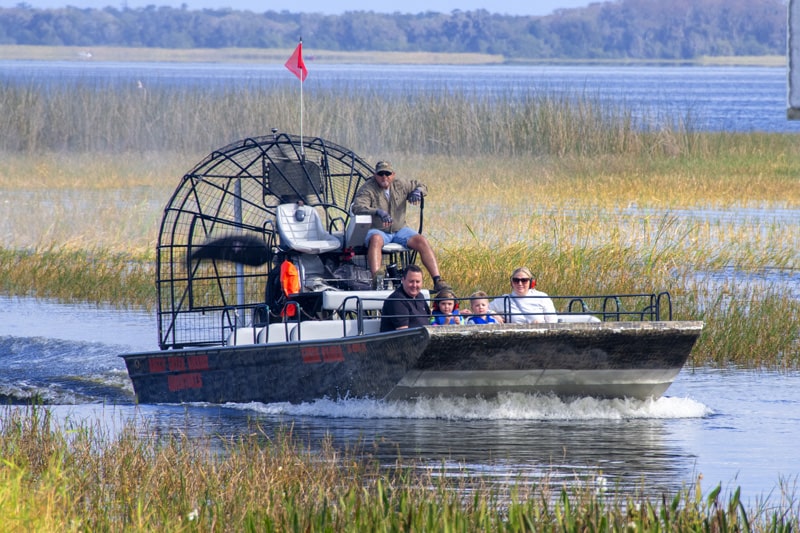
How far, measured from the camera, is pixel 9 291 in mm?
20688

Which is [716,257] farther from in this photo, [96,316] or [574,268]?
[96,316]

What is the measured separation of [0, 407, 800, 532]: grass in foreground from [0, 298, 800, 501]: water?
0.88 metres

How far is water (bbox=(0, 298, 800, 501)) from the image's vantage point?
33.3ft

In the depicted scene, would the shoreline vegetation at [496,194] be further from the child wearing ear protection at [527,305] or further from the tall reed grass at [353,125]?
the child wearing ear protection at [527,305]

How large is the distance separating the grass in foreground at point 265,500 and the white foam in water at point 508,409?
276 cm

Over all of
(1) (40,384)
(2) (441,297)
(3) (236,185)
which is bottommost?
(1) (40,384)

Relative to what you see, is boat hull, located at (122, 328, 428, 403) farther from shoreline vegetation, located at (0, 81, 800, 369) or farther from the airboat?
shoreline vegetation, located at (0, 81, 800, 369)

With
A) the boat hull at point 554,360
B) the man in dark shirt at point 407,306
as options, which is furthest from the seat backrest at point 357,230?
the boat hull at point 554,360

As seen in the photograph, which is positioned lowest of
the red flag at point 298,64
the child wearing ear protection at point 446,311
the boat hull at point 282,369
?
the boat hull at point 282,369

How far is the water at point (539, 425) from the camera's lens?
10.1 metres

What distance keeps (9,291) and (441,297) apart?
10.2m

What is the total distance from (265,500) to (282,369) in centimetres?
479

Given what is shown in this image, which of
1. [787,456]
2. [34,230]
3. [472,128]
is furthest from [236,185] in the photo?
[472,128]

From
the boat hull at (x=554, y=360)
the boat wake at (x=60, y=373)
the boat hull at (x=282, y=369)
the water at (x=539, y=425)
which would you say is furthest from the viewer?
the boat wake at (x=60, y=373)
